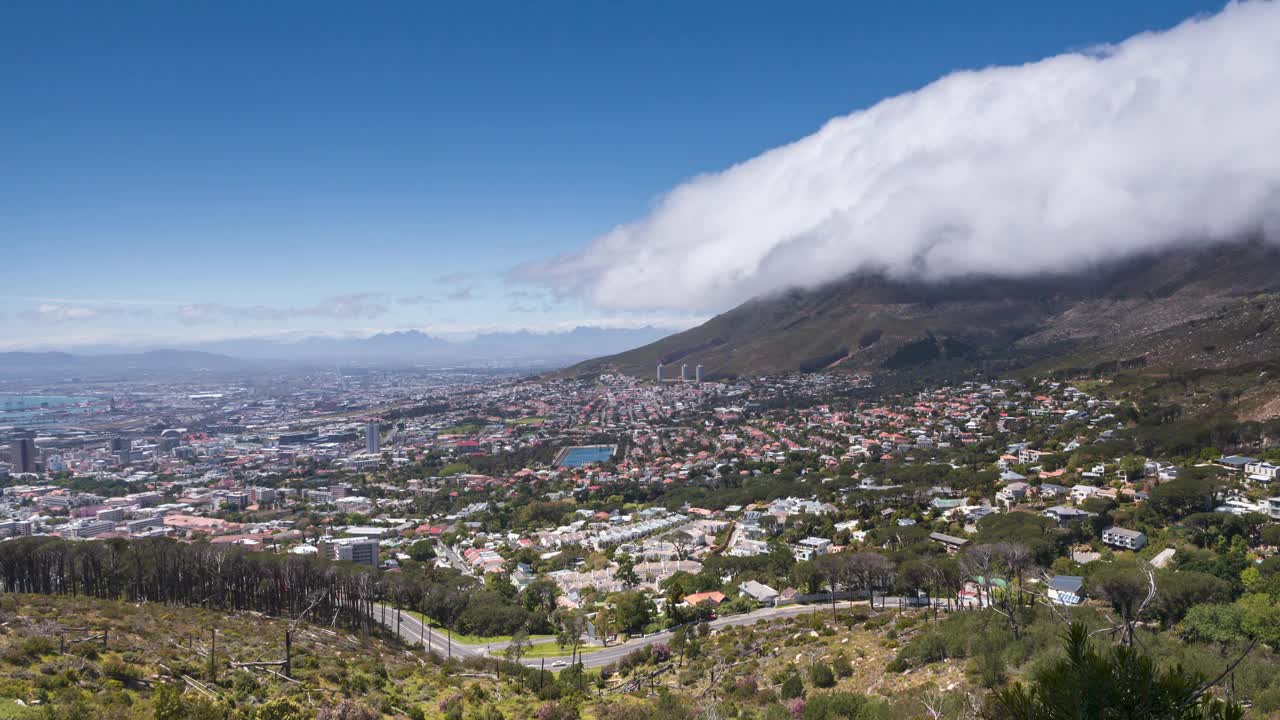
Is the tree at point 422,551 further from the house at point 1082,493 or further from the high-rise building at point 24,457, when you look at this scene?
the high-rise building at point 24,457

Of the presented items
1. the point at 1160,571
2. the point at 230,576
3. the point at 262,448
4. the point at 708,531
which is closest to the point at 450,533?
the point at 708,531

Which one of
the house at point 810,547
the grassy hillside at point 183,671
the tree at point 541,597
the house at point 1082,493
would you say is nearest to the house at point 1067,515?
the house at point 1082,493

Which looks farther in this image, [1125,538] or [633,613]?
[1125,538]

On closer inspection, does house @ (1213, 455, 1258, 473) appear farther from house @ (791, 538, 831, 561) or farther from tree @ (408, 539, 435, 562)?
tree @ (408, 539, 435, 562)

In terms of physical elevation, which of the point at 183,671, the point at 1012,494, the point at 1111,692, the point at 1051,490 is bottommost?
the point at 1012,494

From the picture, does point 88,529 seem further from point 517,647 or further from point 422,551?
point 517,647

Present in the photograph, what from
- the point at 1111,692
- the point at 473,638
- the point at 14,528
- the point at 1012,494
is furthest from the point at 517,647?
the point at 14,528
